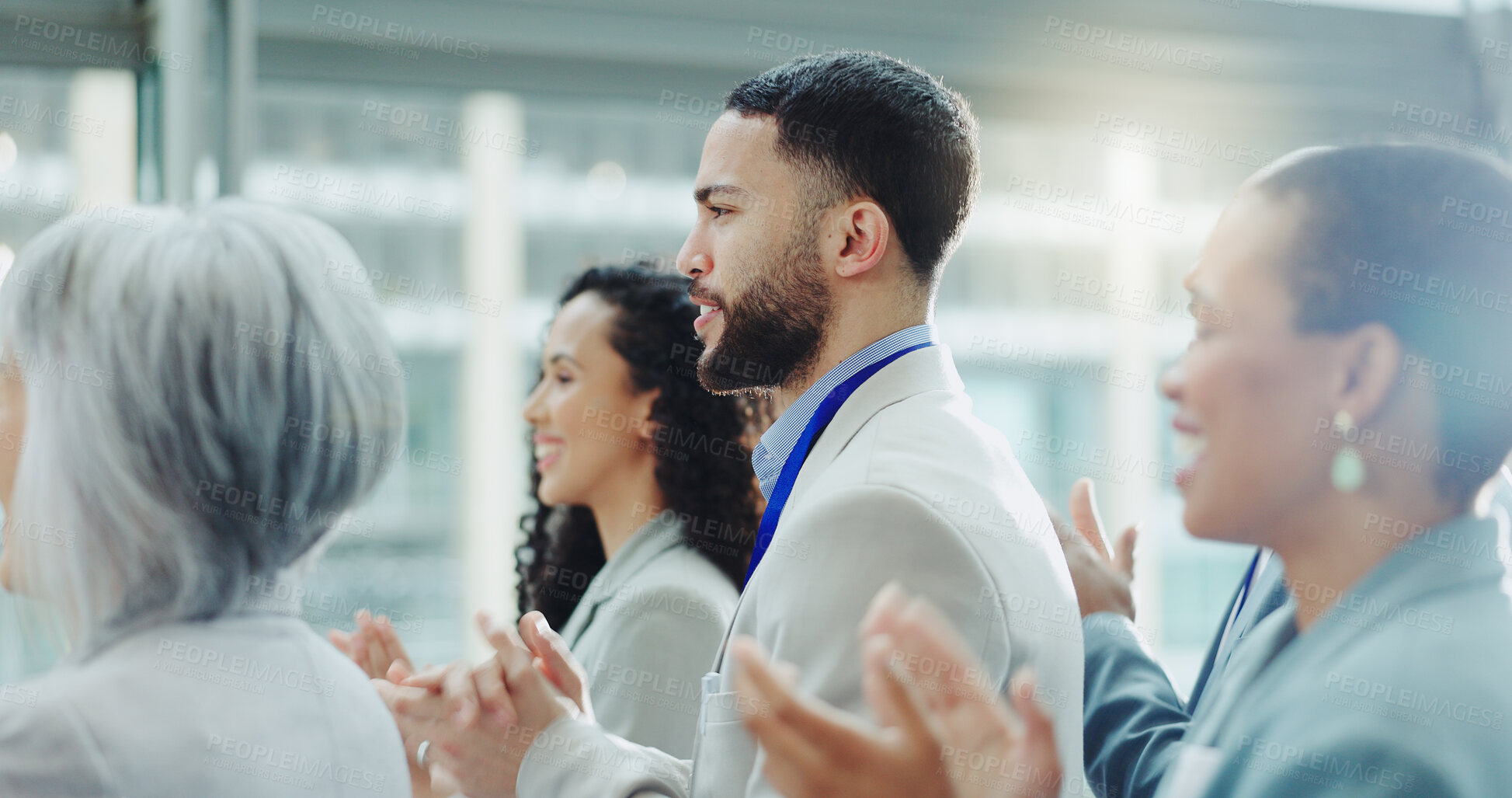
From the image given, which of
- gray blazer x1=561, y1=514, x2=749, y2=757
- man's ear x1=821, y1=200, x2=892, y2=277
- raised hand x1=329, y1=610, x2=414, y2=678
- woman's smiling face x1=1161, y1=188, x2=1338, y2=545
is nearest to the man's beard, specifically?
man's ear x1=821, y1=200, x2=892, y2=277

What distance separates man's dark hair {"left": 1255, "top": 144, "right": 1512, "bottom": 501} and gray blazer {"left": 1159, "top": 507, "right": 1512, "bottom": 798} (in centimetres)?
7

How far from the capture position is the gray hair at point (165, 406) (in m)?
0.80

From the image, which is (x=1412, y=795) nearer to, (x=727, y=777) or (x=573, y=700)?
(x=727, y=777)

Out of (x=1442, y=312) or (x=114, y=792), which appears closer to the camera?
(x=114, y=792)

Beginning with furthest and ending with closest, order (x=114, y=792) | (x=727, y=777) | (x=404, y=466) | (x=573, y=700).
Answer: (x=404, y=466)
(x=573, y=700)
(x=727, y=777)
(x=114, y=792)

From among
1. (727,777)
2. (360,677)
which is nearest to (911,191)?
(727,777)

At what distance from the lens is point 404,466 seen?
8.04 ft

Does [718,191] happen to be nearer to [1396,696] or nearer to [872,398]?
[872,398]

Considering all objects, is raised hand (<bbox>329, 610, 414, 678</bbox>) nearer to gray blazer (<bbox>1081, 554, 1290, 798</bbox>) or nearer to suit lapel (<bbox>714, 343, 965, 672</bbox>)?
suit lapel (<bbox>714, 343, 965, 672</bbox>)

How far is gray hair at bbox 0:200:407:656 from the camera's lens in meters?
0.80

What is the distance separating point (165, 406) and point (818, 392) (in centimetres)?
74

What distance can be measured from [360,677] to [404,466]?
5.21ft

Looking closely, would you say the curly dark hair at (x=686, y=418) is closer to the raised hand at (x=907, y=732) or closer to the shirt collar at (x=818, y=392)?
the shirt collar at (x=818, y=392)

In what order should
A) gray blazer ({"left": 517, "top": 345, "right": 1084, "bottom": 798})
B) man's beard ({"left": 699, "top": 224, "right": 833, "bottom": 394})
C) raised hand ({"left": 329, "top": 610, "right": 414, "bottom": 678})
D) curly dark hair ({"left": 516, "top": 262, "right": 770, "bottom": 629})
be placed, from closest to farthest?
1. gray blazer ({"left": 517, "top": 345, "right": 1084, "bottom": 798})
2. man's beard ({"left": 699, "top": 224, "right": 833, "bottom": 394})
3. raised hand ({"left": 329, "top": 610, "right": 414, "bottom": 678})
4. curly dark hair ({"left": 516, "top": 262, "right": 770, "bottom": 629})
